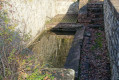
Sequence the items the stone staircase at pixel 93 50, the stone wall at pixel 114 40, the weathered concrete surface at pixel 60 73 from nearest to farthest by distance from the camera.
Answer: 1. the weathered concrete surface at pixel 60 73
2. the stone wall at pixel 114 40
3. the stone staircase at pixel 93 50

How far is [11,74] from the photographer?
234cm

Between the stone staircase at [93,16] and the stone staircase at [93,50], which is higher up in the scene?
the stone staircase at [93,16]

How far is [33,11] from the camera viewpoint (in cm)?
704

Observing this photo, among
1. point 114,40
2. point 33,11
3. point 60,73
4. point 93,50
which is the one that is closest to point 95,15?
point 33,11

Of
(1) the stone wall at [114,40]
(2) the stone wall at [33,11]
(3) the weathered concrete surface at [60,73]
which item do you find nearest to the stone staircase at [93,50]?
(1) the stone wall at [114,40]

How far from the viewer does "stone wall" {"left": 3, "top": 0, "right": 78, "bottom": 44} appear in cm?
499

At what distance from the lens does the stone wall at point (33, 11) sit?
197 inches

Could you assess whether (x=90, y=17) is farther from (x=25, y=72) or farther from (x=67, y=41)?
(x=25, y=72)

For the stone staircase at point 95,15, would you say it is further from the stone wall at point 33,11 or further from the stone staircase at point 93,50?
the stone wall at point 33,11

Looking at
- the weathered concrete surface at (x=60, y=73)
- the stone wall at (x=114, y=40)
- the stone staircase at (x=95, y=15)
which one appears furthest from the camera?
the stone staircase at (x=95, y=15)

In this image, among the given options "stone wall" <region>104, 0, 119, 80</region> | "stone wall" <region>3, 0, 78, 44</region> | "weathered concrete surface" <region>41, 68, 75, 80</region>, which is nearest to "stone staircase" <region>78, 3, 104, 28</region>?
"stone wall" <region>3, 0, 78, 44</region>

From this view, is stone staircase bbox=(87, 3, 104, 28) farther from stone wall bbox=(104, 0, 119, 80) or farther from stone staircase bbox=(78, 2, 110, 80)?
stone wall bbox=(104, 0, 119, 80)

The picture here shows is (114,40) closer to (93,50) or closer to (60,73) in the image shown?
(60,73)

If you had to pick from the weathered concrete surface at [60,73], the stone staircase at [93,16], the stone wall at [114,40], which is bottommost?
the weathered concrete surface at [60,73]
